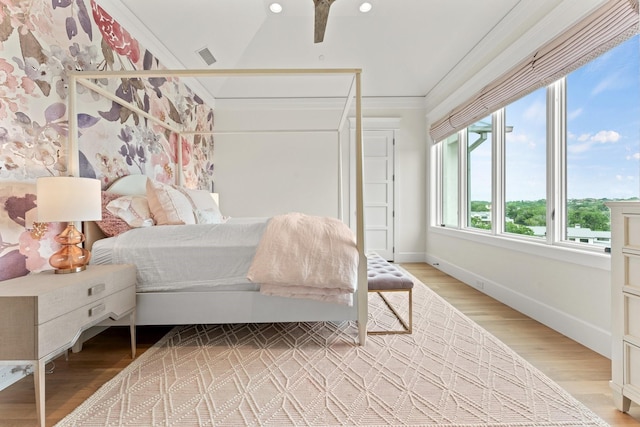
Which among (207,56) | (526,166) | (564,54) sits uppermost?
(207,56)

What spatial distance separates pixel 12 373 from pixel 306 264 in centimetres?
168

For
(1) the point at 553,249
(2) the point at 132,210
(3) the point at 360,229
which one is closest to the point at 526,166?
(1) the point at 553,249

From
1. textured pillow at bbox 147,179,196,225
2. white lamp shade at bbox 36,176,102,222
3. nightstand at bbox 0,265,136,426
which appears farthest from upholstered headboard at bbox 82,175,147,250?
white lamp shade at bbox 36,176,102,222

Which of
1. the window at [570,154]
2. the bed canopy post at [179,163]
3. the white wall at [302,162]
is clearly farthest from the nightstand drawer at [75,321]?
the white wall at [302,162]

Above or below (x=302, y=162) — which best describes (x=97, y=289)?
below

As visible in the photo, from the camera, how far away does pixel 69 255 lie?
163cm

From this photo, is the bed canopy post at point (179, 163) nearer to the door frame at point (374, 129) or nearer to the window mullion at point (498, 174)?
the door frame at point (374, 129)

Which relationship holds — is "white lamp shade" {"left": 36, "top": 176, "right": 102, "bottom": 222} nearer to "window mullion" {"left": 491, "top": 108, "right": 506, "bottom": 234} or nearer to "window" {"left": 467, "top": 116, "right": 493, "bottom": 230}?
"window mullion" {"left": 491, "top": 108, "right": 506, "bottom": 234}

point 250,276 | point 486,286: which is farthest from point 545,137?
point 250,276

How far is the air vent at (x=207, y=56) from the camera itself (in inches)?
134

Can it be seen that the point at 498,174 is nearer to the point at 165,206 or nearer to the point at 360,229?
the point at 360,229

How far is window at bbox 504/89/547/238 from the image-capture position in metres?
2.47

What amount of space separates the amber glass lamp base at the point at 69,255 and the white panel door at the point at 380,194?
3735mm

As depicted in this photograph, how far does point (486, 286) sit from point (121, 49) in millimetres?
4042
